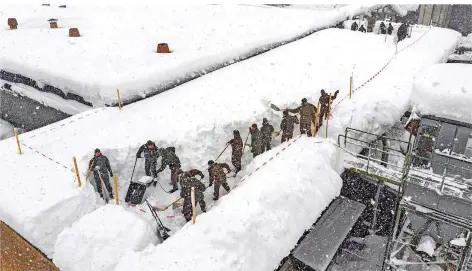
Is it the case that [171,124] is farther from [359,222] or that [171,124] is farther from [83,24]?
[83,24]

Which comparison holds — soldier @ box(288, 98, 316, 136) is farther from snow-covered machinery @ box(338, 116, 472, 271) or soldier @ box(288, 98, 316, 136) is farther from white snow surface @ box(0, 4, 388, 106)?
white snow surface @ box(0, 4, 388, 106)

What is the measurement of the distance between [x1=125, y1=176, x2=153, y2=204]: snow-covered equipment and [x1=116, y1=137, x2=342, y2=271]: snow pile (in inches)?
96.7

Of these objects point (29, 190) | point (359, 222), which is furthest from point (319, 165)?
point (29, 190)

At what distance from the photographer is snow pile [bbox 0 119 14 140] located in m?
15.0

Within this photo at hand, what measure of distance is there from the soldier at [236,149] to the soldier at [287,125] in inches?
68.0

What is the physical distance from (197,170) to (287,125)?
3.83 m

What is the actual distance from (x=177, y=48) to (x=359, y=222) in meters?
11.8

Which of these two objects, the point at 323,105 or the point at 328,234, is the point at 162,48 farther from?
the point at 328,234

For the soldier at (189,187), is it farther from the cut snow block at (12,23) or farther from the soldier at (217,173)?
the cut snow block at (12,23)

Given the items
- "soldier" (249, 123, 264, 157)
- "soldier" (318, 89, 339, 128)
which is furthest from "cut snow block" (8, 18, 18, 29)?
"soldier" (318, 89, 339, 128)

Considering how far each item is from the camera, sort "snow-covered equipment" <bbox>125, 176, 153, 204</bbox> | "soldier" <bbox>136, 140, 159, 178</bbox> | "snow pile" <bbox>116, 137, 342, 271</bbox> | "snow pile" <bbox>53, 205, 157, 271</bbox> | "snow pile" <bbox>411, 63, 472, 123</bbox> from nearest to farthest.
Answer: "snow pile" <bbox>116, 137, 342, 271</bbox> < "snow pile" <bbox>53, 205, 157, 271</bbox> < "snow pile" <bbox>411, 63, 472, 123</bbox> < "snow-covered equipment" <bbox>125, 176, 153, 204</bbox> < "soldier" <bbox>136, 140, 159, 178</bbox>

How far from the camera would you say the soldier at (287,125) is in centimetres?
1153

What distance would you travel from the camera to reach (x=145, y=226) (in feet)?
25.5

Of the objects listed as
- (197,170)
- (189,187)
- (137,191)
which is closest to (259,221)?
(189,187)
